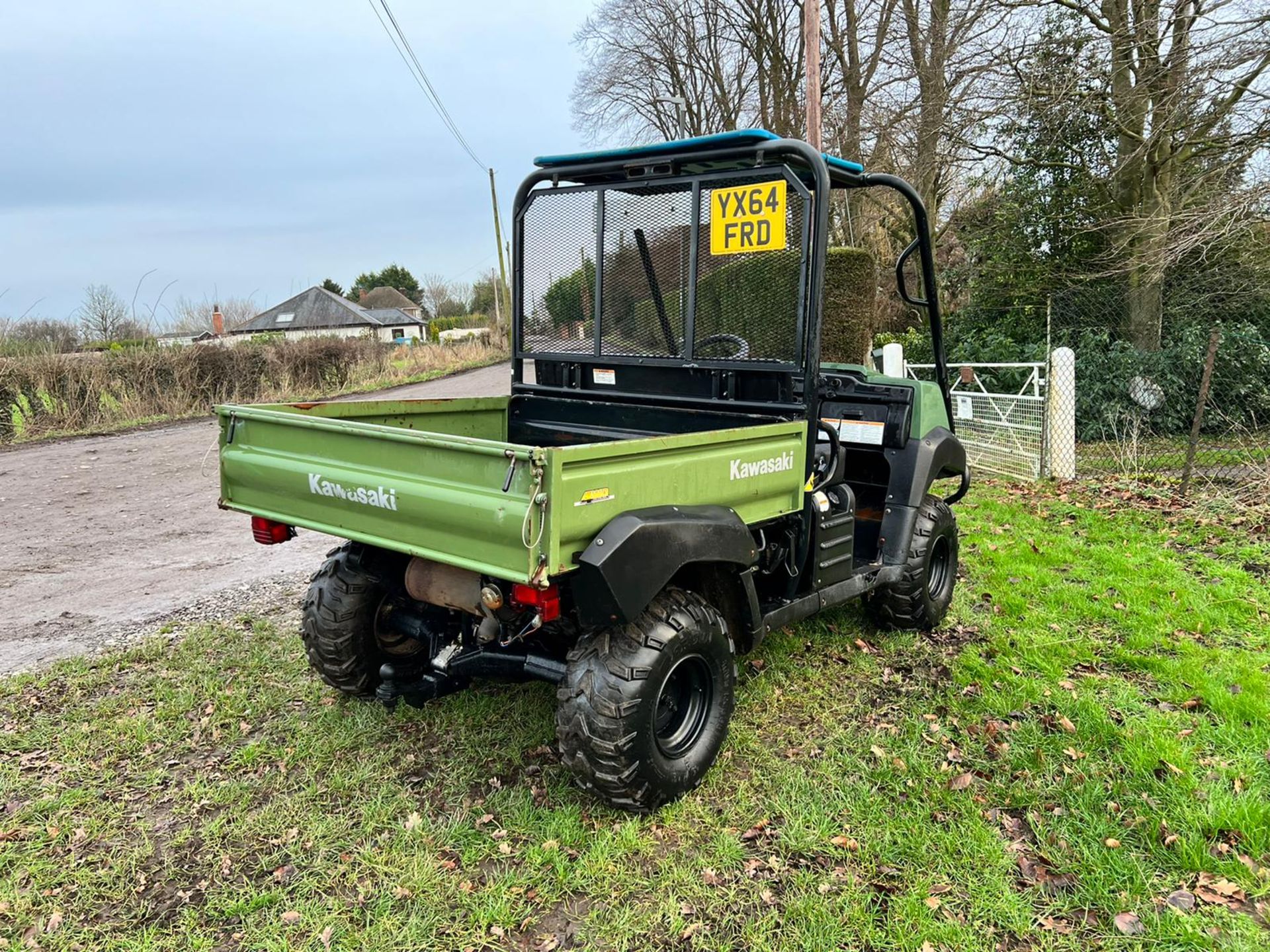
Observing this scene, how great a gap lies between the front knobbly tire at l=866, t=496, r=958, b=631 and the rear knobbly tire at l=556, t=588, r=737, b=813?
1.59 meters

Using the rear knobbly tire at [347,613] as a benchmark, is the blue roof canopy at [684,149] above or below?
above

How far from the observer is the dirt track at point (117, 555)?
4.81m

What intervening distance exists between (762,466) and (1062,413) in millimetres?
6156

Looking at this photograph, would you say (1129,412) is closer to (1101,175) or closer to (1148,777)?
(1101,175)

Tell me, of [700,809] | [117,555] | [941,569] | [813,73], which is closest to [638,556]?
[700,809]

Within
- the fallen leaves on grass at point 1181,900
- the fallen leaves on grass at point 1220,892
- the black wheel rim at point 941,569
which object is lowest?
the fallen leaves on grass at point 1181,900

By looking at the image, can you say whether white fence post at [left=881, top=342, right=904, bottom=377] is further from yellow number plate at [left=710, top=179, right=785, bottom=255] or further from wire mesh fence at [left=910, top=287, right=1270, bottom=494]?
yellow number plate at [left=710, top=179, right=785, bottom=255]

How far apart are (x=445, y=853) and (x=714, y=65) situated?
25835 millimetres

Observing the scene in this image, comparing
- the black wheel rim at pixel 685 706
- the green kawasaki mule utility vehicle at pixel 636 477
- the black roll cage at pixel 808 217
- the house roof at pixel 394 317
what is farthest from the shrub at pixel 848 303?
the house roof at pixel 394 317

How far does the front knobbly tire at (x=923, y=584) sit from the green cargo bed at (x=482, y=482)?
1.21 m

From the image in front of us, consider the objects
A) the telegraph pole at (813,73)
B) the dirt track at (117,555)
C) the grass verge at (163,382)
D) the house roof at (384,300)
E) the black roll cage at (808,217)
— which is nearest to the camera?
the black roll cage at (808,217)

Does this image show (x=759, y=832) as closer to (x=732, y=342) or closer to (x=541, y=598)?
(x=541, y=598)

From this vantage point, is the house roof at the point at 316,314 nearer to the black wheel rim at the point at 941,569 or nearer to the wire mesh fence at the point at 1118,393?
the wire mesh fence at the point at 1118,393

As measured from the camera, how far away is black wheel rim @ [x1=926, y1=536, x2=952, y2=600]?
4.55 meters
